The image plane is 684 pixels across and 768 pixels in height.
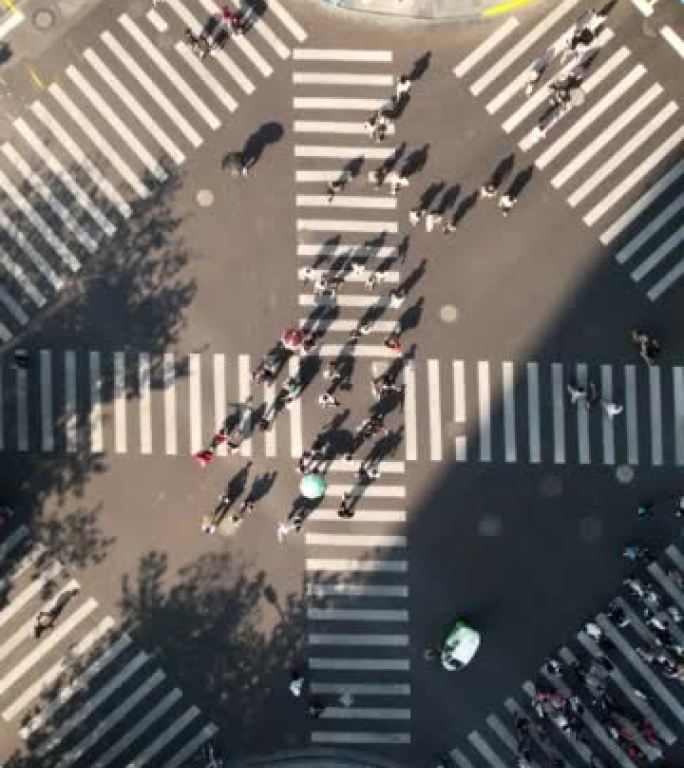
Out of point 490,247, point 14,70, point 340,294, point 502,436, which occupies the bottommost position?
point 502,436

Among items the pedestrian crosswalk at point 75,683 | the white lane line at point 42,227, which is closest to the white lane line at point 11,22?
the white lane line at point 42,227

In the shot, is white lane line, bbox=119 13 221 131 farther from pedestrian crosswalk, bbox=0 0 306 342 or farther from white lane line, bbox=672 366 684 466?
white lane line, bbox=672 366 684 466

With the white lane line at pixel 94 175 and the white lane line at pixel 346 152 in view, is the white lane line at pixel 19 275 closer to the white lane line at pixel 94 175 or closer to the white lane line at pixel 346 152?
the white lane line at pixel 94 175

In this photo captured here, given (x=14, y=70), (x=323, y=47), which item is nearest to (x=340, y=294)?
(x=323, y=47)

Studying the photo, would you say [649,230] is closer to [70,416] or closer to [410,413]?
[410,413]

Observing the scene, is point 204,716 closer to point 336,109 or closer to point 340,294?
point 340,294

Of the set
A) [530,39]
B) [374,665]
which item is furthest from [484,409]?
[530,39]
